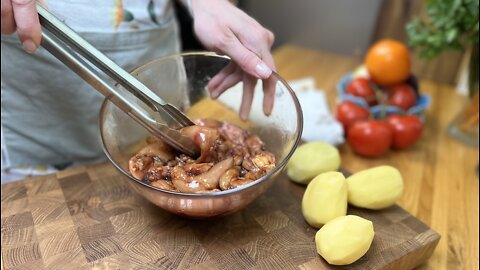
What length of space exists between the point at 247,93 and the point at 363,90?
45 centimetres

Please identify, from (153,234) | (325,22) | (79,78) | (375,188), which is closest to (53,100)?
(79,78)

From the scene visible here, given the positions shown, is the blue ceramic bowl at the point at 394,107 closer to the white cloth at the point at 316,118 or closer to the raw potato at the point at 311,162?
the white cloth at the point at 316,118

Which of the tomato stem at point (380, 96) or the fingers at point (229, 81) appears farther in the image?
the tomato stem at point (380, 96)

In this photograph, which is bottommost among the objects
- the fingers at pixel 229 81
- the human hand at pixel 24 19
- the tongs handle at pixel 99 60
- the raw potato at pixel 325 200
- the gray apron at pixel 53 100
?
the gray apron at pixel 53 100

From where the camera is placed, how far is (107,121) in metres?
0.69

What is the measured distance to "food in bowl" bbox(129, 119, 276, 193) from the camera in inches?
24.1

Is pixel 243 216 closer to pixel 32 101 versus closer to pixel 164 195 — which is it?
pixel 164 195

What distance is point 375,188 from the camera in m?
0.69

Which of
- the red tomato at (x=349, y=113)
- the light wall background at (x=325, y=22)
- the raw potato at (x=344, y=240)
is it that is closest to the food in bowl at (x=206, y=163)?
the raw potato at (x=344, y=240)

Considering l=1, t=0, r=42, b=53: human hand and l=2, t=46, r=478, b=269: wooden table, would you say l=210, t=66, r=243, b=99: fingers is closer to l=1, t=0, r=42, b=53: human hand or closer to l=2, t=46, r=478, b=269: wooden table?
l=2, t=46, r=478, b=269: wooden table

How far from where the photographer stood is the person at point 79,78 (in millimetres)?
706

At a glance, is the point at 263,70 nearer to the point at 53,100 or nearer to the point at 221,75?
the point at 221,75

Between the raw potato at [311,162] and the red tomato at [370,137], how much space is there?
0.71 ft

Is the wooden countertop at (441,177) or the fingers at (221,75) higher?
the fingers at (221,75)
